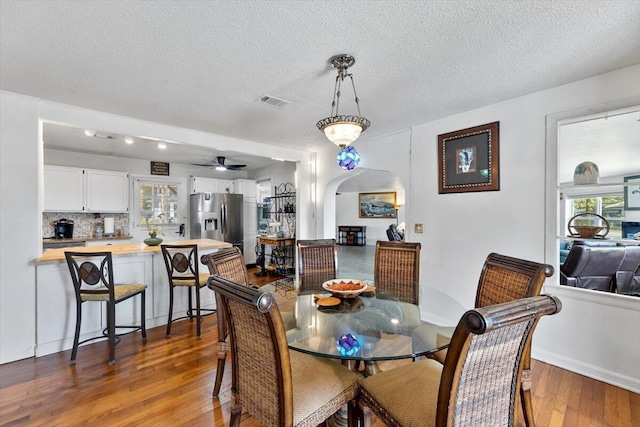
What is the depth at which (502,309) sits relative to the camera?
84 centimetres

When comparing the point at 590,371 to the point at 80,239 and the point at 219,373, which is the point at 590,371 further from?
the point at 80,239

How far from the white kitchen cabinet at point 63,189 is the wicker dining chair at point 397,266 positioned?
16.2 ft

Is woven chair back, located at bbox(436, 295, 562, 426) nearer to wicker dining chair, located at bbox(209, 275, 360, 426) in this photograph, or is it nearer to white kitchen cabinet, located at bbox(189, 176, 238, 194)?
wicker dining chair, located at bbox(209, 275, 360, 426)

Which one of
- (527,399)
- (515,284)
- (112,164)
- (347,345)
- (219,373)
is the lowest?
(219,373)

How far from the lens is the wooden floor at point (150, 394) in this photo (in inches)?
70.1

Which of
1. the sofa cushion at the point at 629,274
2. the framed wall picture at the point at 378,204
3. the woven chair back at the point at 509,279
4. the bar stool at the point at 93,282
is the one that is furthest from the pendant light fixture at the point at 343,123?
the framed wall picture at the point at 378,204

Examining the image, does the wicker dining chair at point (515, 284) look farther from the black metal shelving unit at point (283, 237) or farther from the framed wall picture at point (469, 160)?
the black metal shelving unit at point (283, 237)

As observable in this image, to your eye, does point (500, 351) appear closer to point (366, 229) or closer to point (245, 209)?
point (245, 209)

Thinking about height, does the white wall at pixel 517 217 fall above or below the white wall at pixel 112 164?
below

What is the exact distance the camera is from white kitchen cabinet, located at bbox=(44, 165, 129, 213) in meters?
4.47

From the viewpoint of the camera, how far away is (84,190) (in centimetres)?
474

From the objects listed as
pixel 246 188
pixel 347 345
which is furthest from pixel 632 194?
pixel 246 188

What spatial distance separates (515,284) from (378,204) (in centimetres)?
1005

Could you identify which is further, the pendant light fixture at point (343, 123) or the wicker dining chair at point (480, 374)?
the pendant light fixture at point (343, 123)
